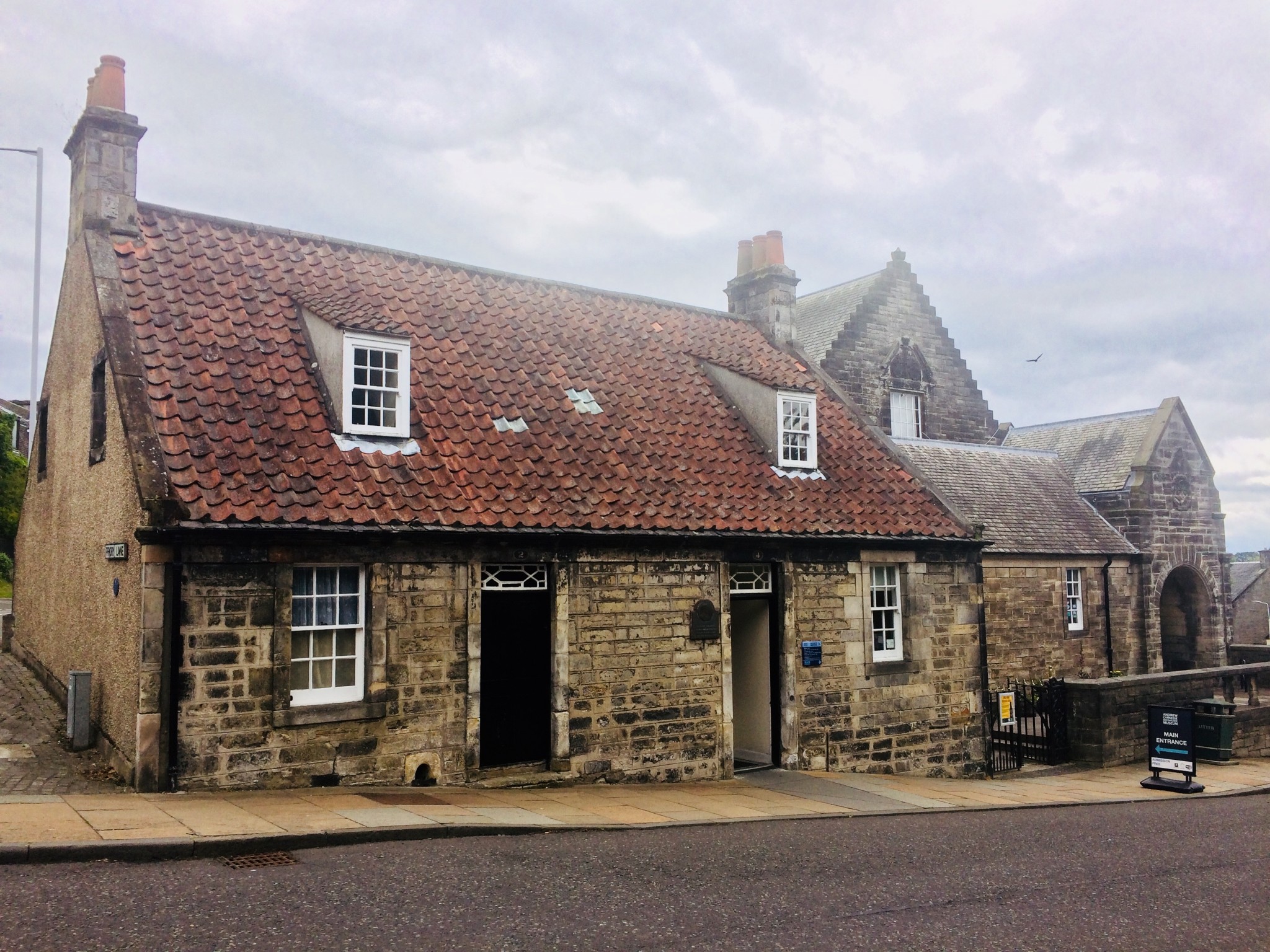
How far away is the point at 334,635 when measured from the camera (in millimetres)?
12055

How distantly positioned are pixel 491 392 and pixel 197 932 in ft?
31.7

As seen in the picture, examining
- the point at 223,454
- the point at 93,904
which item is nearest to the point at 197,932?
the point at 93,904

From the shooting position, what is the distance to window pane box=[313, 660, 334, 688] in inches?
467

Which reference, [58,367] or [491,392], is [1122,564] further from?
[58,367]

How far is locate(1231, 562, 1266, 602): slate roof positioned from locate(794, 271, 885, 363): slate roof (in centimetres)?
3000

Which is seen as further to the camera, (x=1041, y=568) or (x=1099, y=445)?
(x=1099, y=445)

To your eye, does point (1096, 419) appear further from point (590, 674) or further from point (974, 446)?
point (590, 674)

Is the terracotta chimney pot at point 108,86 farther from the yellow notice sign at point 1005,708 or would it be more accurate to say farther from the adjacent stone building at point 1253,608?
the adjacent stone building at point 1253,608

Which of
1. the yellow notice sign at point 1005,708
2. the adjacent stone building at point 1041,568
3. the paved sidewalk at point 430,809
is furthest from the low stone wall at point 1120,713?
the adjacent stone building at point 1041,568

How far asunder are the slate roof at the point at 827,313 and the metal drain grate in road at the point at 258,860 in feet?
71.0

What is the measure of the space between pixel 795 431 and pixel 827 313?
1373 cm

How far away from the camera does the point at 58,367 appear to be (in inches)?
658

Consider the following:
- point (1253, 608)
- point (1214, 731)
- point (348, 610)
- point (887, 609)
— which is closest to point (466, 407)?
point (348, 610)

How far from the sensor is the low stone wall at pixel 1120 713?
64.5 ft
